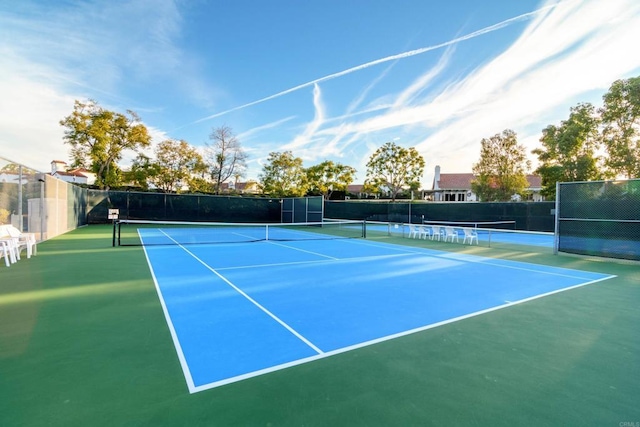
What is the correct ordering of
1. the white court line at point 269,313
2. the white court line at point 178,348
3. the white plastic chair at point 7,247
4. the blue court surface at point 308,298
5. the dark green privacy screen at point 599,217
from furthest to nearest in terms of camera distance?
the dark green privacy screen at point 599,217 → the white plastic chair at point 7,247 → the white court line at point 269,313 → the blue court surface at point 308,298 → the white court line at point 178,348

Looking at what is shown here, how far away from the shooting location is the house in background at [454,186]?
46.8 meters

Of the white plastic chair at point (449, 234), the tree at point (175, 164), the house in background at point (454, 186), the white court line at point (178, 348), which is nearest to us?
the white court line at point (178, 348)

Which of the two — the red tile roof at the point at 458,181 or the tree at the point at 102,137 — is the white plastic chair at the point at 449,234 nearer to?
the tree at the point at 102,137

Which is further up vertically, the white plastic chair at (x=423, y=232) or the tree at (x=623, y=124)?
the tree at (x=623, y=124)

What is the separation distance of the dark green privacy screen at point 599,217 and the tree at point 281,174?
25439 millimetres

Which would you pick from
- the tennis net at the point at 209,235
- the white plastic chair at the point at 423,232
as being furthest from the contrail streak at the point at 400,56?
the tennis net at the point at 209,235

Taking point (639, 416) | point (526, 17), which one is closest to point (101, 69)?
point (526, 17)

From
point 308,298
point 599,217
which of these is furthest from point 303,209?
point 308,298

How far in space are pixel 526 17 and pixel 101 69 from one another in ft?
72.7

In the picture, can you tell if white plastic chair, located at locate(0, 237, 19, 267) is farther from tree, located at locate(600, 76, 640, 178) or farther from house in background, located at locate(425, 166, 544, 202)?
house in background, located at locate(425, 166, 544, 202)

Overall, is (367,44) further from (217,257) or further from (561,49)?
(217,257)

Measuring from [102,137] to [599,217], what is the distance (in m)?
32.4

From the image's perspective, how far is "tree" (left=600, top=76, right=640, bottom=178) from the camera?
62.3ft

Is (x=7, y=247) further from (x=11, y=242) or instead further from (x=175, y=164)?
(x=175, y=164)
